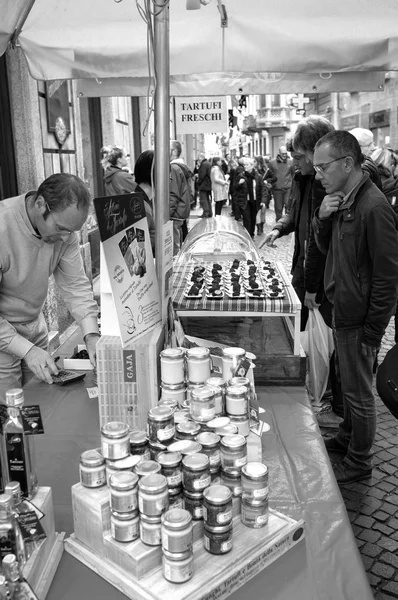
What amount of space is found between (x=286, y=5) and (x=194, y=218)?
660 inches

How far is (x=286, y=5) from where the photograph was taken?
10.4 ft

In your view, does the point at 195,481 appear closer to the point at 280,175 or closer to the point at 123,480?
the point at 123,480

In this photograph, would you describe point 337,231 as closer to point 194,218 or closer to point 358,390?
point 358,390

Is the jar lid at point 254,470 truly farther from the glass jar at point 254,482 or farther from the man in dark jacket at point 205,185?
the man in dark jacket at point 205,185

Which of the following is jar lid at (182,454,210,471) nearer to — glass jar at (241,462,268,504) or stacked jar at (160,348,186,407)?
glass jar at (241,462,268,504)

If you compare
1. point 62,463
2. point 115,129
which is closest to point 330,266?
point 62,463

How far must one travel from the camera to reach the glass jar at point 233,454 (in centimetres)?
147

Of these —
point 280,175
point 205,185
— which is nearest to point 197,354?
point 280,175

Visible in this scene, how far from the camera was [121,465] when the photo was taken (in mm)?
1421

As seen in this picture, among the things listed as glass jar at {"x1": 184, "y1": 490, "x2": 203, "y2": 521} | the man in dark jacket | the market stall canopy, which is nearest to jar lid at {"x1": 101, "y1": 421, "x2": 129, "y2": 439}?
glass jar at {"x1": 184, "y1": 490, "x2": 203, "y2": 521}

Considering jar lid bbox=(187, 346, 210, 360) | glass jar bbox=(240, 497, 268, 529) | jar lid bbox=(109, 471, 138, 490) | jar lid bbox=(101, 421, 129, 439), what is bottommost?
glass jar bbox=(240, 497, 268, 529)

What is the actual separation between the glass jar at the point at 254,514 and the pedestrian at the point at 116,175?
5102mm

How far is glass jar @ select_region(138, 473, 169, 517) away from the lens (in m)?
1.29

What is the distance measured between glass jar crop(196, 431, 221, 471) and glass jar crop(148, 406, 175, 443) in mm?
81
